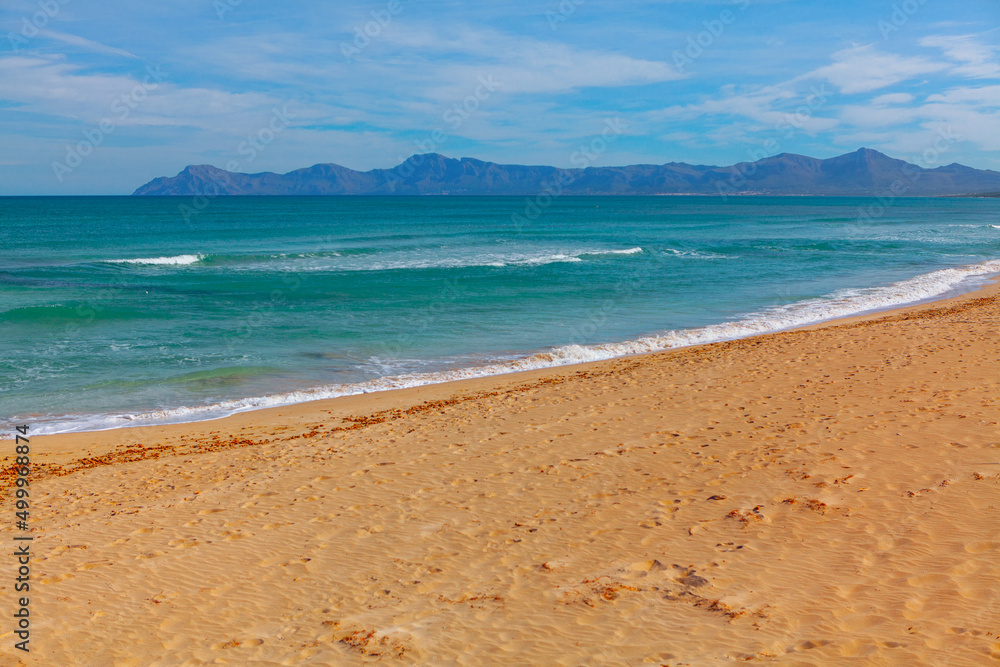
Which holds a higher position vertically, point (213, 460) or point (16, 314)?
point (16, 314)

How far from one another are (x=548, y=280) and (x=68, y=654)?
25.0 metres

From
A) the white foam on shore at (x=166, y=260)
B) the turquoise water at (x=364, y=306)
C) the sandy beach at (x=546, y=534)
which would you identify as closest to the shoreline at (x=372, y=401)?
the sandy beach at (x=546, y=534)

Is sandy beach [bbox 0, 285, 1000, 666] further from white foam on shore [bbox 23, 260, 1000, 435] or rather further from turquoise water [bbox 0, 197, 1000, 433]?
turquoise water [bbox 0, 197, 1000, 433]

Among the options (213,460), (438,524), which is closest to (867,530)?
(438,524)

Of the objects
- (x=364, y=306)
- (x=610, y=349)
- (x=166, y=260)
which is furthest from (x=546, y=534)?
(x=166, y=260)

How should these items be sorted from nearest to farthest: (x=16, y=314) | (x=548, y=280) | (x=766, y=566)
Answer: (x=766, y=566), (x=16, y=314), (x=548, y=280)

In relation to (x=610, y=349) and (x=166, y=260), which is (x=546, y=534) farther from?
(x=166, y=260)

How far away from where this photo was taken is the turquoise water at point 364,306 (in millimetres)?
13633

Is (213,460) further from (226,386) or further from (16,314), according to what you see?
(16,314)

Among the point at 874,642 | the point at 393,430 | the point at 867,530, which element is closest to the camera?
the point at 874,642

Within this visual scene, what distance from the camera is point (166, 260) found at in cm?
3566

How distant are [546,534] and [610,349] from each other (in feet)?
34.6

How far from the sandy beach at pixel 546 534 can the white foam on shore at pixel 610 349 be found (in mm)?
850

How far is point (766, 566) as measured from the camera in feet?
17.2
